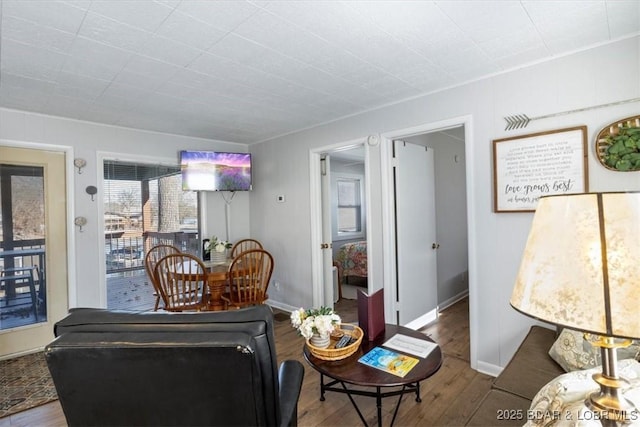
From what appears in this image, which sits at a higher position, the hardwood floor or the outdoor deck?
the outdoor deck

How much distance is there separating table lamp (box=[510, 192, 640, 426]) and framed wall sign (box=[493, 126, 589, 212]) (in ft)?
5.70

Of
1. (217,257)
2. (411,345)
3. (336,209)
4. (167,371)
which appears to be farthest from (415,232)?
(336,209)

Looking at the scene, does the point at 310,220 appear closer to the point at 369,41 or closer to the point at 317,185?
the point at 317,185

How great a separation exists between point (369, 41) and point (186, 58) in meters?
1.18

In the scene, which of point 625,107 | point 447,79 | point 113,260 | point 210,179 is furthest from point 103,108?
point 625,107

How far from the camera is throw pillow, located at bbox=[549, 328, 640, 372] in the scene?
1464 millimetres

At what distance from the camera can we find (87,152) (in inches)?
133

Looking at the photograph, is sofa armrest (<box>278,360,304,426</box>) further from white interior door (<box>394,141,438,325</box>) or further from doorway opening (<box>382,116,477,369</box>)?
white interior door (<box>394,141,438,325</box>)

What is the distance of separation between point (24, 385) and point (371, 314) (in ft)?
9.08

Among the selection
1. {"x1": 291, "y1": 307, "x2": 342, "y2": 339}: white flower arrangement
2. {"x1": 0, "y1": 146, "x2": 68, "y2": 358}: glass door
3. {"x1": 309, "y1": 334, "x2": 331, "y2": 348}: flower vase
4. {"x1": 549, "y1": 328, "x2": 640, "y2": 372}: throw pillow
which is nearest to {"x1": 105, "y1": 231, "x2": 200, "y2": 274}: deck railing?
{"x1": 0, "y1": 146, "x2": 68, "y2": 358}: glass door

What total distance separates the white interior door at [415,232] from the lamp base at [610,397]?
96.0 inches

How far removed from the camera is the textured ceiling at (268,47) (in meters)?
1.59

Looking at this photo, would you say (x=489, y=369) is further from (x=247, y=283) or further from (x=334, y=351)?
(x=247, y=283)

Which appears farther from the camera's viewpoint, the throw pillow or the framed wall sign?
the framed wall sign
